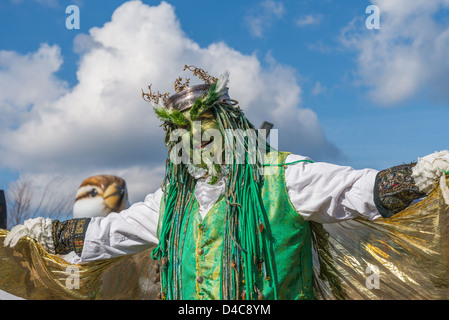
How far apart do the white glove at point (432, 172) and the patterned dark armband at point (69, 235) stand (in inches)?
74.1

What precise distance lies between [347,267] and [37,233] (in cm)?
183

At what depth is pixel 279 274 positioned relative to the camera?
2.38 m

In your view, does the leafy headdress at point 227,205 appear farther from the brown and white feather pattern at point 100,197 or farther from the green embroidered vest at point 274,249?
the brown and white feather pattern at point 100,197

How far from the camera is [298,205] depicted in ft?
7.79

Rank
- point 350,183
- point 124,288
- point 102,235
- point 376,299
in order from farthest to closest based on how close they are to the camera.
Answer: point 124,288, point 102,235, point 376,299, point 350,183

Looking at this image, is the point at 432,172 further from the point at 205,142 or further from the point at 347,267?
the point at 205,142

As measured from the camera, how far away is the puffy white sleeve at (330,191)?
2.23 meters

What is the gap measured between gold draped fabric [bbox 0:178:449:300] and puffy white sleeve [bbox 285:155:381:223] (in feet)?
0.79

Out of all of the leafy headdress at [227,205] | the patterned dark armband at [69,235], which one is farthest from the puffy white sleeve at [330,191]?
the patterned dark armband at [69,235]

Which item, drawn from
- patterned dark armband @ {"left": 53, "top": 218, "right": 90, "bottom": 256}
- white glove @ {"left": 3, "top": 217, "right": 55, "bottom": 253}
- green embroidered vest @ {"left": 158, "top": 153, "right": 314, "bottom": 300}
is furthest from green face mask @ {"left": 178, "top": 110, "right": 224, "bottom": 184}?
white glove @ {"left": 3, "top": 217, "right": 55, "bottom": 253}

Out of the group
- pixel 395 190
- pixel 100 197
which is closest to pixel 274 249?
pixel 395 190
